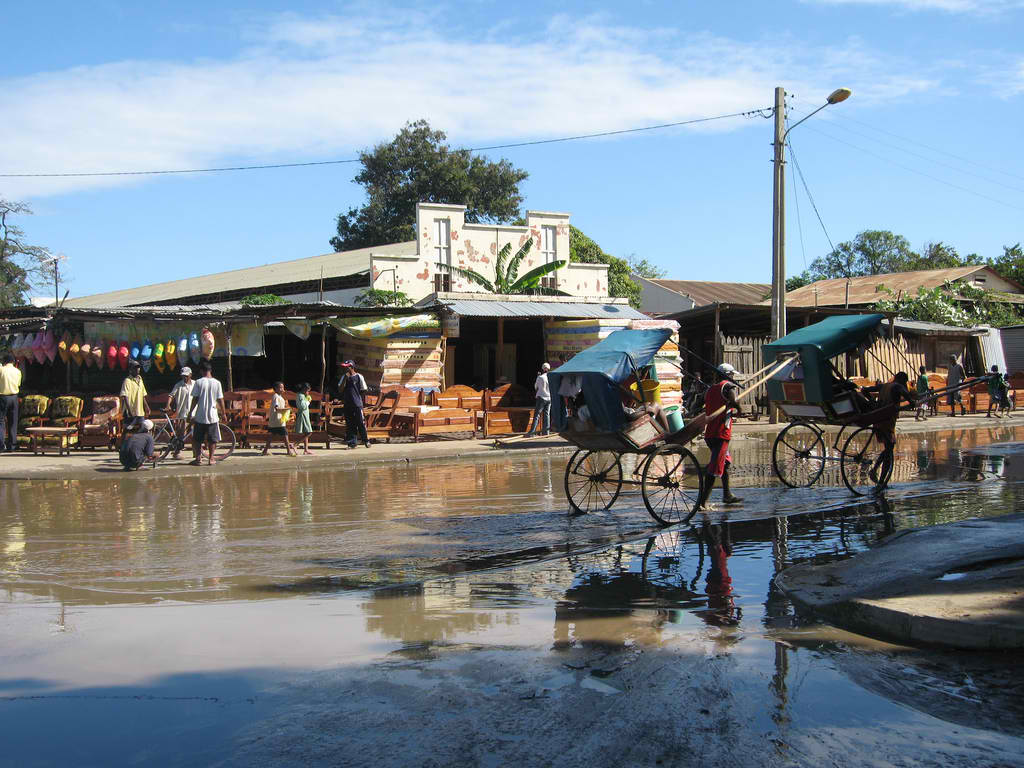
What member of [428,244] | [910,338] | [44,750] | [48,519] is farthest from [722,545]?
[910,338]

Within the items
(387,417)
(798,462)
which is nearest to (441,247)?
(387,417)

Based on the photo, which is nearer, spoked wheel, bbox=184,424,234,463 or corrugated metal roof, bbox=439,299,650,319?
spoked wheel, bbox=184,424,234,463

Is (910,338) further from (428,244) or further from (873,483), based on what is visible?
(873,483)

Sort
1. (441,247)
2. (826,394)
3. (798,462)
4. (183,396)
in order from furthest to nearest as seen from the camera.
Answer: (441,247) → (183,396) → (798,462) → (826,394)

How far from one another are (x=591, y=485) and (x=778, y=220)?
13.8m

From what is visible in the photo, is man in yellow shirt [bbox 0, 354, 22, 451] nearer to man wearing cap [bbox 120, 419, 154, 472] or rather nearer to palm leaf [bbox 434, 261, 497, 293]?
man wearing cap [bbox 120, 419, 154, 472]

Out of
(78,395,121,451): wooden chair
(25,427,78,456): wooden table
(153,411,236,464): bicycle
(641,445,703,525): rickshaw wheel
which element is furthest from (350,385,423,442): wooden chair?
(641,445,703,525): rickshaw wheel

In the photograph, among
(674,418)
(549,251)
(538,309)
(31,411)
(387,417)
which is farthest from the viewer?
(549,251)

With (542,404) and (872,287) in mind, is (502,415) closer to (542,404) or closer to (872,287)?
(542,404)

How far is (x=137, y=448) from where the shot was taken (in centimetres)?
1638

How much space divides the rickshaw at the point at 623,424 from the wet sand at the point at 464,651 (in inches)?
19.0

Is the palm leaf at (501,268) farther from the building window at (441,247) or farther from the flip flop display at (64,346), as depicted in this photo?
the flip flop display at (64,346)

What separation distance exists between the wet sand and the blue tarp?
126 centimetres

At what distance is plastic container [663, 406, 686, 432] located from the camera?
11023 mm
